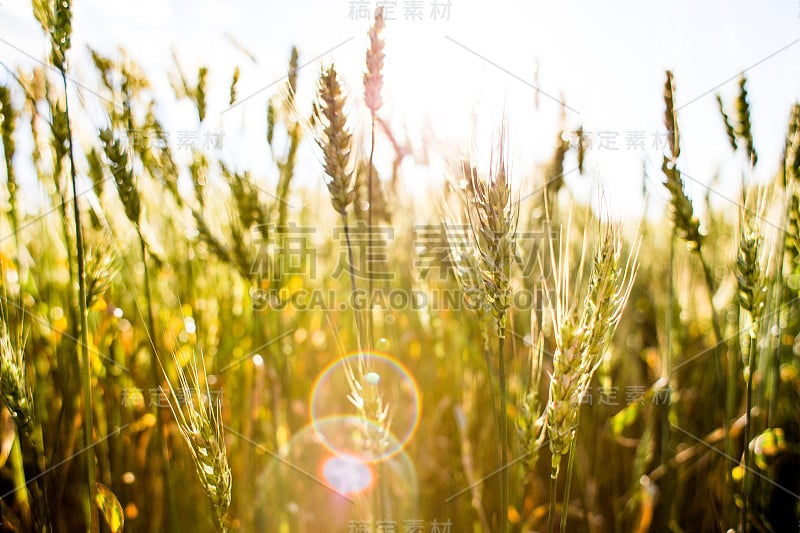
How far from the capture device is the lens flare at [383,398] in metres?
1.42

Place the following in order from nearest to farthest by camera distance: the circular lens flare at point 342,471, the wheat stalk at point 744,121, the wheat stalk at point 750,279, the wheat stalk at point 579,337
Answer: the wheat stalk at point 579,337 → the wheat stalk at point 750,279 → the wheat stalk at point 744,121 → the circular lens flare at point 342,471

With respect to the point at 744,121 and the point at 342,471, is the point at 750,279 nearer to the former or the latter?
the point at 744,121

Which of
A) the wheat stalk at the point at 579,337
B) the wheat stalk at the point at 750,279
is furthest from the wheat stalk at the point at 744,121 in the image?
the wheat stalk at the point at 579,337

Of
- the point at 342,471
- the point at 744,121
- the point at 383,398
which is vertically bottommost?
the point at 342,471

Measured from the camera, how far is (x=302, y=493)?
143 cm

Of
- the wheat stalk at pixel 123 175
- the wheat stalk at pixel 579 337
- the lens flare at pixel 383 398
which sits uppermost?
the wheat stalk at pixel 123 175

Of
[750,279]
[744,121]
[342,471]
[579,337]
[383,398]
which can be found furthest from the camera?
[342,471]

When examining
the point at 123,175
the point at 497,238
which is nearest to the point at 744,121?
the point at 497,238

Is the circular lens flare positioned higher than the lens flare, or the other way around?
the lens flare

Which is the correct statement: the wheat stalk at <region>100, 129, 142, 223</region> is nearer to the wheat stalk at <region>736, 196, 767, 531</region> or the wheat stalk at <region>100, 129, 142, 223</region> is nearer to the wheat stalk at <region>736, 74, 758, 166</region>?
the wheat stalk at <region>736, 196, 767, 531</region>

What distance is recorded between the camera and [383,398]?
1.38 metres

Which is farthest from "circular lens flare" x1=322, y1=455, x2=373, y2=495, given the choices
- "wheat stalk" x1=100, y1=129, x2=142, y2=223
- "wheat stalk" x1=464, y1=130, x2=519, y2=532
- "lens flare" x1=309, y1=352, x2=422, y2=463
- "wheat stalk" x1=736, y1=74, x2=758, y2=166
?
"wheat stalk" x1=736, y1=74, x2=758, y2=166

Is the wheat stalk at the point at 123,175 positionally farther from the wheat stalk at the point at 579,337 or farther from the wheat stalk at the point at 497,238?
the wheat stalk at the point at 579,337

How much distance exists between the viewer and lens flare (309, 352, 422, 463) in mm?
1416
